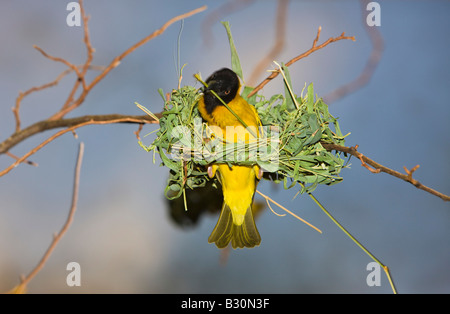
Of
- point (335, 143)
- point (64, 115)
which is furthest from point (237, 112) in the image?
point (64, 115)

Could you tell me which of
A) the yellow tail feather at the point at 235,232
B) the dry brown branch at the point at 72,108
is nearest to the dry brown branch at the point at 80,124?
the dry brown branch at the point at 72,108

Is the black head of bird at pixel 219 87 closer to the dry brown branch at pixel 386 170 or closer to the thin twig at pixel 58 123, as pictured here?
the thin twig at pixel 58 123

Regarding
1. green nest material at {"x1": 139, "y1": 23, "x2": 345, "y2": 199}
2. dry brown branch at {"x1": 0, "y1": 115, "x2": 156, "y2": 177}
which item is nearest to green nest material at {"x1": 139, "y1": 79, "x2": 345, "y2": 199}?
green nest material at {"x1": 139, "y1": 23, "x2": 345, "y2": 199}

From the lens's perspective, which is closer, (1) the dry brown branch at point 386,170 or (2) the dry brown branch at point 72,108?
(1) the dry brown branch at point 386,170

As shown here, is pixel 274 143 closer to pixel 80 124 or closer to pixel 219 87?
pixel 219 87

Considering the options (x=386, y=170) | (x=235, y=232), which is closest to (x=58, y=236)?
(x=235, y=232)
